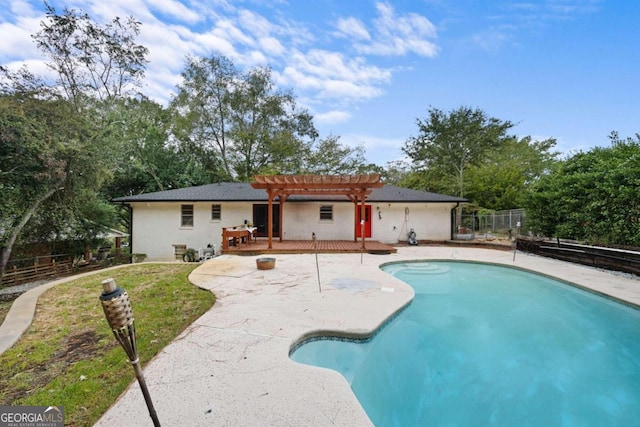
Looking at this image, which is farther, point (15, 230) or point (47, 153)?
point (15, 230)

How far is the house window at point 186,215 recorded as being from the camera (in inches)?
537

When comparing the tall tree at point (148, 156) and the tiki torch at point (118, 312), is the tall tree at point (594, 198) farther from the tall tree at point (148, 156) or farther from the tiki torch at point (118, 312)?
the tall tree at point (148, 156)

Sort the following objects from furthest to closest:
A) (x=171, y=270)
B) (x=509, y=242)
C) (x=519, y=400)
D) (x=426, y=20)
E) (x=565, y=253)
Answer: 1. (x=509, y=242)
2. (x=426, y=20)
3. (x=565, y=253)
4. (x=171, y=270)
5. (x=519, y=400)

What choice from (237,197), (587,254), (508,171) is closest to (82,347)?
(237,197)

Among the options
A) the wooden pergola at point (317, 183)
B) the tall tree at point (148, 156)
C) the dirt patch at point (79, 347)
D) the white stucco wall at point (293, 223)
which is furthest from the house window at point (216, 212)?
the dirt patch at point (79, 347)

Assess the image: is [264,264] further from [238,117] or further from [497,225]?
[238,117]

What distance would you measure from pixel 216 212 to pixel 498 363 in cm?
1275

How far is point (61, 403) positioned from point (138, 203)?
13081mm

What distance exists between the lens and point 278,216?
14422 mm

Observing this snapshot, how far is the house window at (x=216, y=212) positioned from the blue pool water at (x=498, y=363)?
10.7m

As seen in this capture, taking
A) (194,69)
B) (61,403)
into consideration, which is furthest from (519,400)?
(194,69)

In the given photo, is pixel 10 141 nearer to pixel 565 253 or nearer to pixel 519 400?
pixel 519 400

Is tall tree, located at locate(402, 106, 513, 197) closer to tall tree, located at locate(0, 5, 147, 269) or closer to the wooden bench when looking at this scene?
the wooden bench

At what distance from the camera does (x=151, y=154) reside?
2083 centimetres
